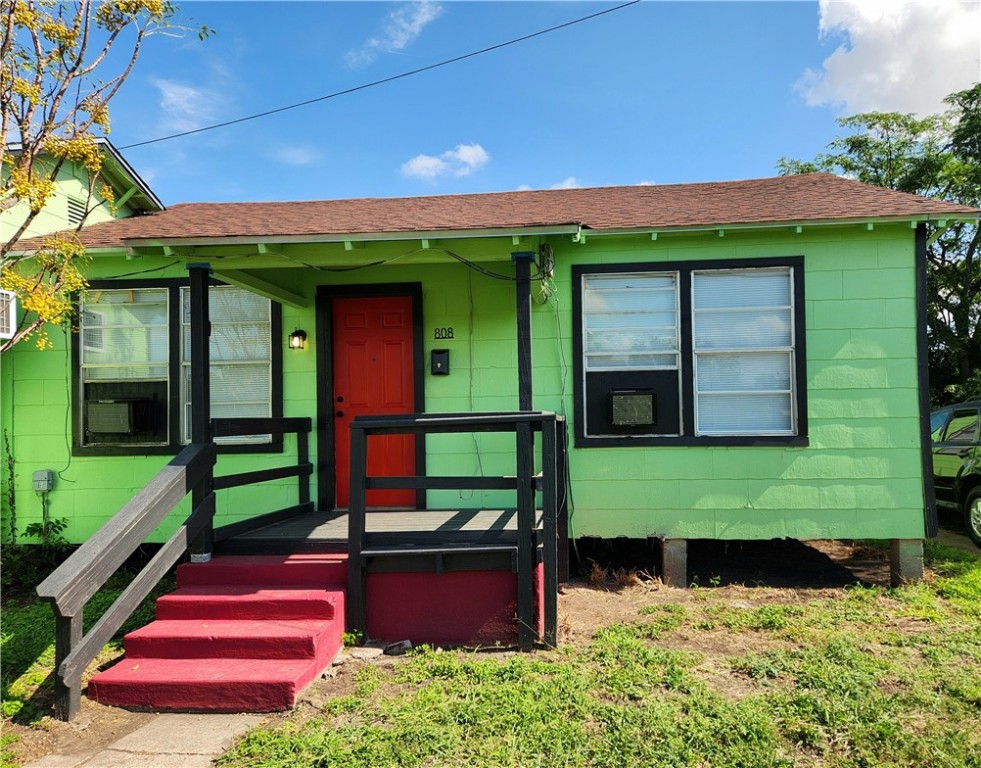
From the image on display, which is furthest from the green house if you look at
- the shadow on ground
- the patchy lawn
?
the patchy lawn

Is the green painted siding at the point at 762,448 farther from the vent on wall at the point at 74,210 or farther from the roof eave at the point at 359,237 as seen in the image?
the vent on wall at the point at 74,210

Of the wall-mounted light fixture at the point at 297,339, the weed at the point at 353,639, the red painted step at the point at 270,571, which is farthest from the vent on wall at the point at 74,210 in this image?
the weed at the point at 353,639

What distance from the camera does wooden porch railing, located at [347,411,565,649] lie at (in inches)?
151

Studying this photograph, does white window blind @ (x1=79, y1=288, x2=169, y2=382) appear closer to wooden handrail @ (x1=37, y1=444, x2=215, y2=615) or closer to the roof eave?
the roof eave

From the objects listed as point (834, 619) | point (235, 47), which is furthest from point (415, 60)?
point (834, 619)

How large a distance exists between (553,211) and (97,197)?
6.10m

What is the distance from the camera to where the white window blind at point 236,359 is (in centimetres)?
582

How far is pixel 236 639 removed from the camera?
3.53m

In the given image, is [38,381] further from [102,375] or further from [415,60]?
[415,60]

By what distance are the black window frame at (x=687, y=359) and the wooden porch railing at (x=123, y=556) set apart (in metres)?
2.76

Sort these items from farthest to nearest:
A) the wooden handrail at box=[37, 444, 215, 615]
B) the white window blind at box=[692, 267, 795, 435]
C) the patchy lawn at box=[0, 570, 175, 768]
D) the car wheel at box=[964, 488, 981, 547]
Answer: the car wheel at box=[964, 488, 981, 547] < the white window blind at box=[692, 267, 795, 435] < the wooden handrail at box=[37, 444, 215, 615] < the patchy lawn at box=[0, 570, 175, 768]

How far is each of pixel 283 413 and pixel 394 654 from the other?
9.14 feet

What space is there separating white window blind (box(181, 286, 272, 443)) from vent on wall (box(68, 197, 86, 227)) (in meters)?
3.59

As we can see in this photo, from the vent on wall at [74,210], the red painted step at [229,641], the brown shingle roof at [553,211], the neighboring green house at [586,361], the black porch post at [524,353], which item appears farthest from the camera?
the vent on wall at [74,210]
